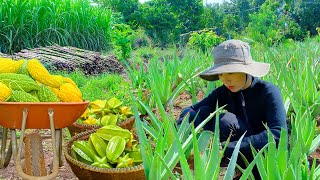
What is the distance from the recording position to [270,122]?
6.99 feet

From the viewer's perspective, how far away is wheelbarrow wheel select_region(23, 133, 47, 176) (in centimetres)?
226

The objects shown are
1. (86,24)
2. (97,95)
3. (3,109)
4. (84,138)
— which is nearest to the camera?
(3,109)

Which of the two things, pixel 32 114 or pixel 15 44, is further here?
pixel 15 44

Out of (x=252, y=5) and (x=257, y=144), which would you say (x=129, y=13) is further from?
(x=257, y=144)

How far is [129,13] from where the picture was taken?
27703 millimetres

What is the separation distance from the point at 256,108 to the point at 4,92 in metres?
1.24

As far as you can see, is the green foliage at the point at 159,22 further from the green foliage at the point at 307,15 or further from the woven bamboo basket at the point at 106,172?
the woven bamboo basket at the point at 106,172

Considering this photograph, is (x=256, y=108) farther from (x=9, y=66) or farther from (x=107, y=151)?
(x=9, y=66)

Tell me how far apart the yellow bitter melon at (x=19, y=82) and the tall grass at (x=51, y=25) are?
17.6 feet

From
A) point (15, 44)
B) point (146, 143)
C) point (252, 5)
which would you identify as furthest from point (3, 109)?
point (252, 5)

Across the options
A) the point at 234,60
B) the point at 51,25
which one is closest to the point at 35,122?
the point at 234,60

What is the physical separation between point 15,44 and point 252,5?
41456mm

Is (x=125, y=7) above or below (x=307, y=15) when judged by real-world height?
above

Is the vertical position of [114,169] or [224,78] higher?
[224,78]
